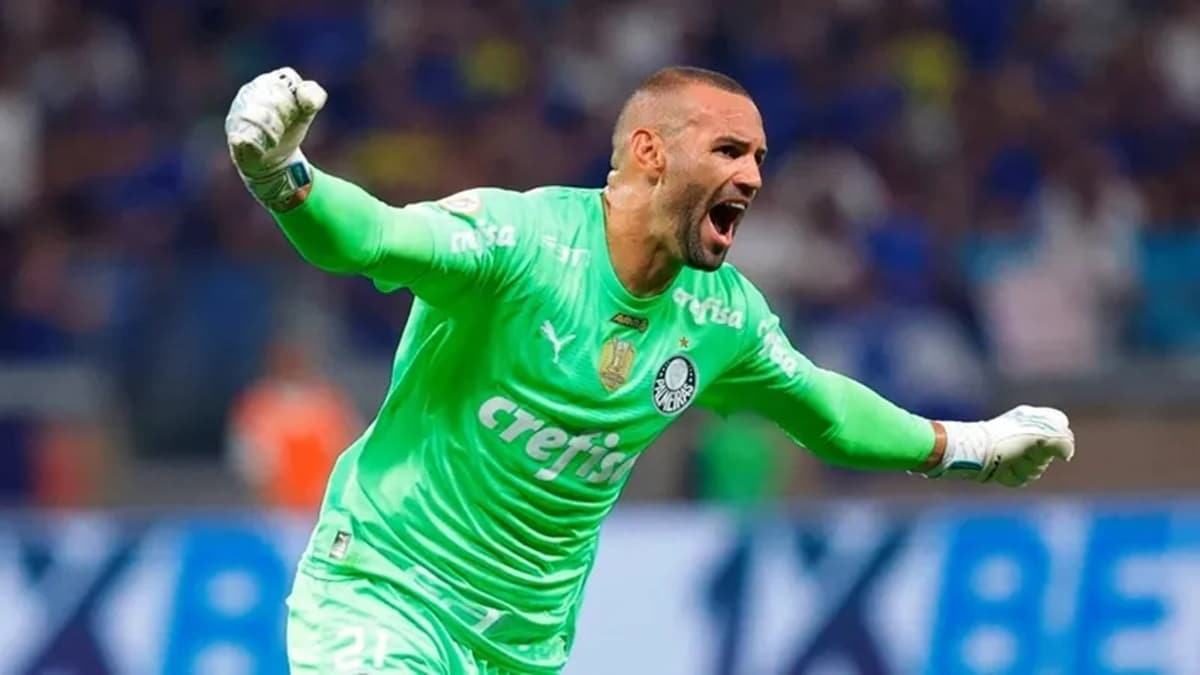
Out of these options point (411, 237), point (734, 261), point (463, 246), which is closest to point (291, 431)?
point (734, 261)

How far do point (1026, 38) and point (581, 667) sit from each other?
8.13 metres

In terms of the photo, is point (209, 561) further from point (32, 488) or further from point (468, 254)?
point (468, 254)

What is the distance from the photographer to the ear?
6271 millimetres

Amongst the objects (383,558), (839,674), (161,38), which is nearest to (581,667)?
(839,674)

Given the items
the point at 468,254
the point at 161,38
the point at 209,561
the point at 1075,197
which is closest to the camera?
the point at 468,254

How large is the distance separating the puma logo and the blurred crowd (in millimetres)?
7575

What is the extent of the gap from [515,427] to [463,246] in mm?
577

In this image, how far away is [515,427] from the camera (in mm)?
6152

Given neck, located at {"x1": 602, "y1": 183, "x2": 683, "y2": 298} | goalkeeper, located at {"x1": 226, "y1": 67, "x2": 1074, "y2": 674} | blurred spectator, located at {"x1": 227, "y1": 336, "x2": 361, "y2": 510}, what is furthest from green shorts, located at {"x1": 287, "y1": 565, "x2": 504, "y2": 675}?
blurred spectator, located at {"x1": 227, "y1": 336, "x2": 361, "y2": 510}

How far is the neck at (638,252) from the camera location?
628 centimetres

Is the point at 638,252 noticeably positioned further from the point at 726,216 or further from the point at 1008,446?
the point at 1008,446

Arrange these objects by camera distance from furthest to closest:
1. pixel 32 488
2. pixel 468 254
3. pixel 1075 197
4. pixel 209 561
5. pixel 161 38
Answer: pixel 161 38
pixel 1075 197
pixel 32 488
pixel 209 561
pixel 468 254

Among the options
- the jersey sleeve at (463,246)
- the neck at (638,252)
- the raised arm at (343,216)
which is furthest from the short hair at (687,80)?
the raised arm at (343,216)

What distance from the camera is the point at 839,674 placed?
1134 centimetres
